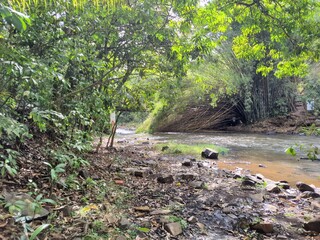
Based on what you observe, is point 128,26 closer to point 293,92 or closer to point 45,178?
point 45,178

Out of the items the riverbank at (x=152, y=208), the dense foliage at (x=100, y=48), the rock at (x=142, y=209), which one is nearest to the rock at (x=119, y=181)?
the riverbank at (x=152, y=208)

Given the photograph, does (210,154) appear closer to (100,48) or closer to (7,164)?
(100,48)

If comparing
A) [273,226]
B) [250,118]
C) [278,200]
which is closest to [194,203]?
[273,226]

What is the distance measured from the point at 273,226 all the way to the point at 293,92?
14487mm

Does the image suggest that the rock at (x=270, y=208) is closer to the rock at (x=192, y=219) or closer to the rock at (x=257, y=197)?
the rock at (x=257, y=197)

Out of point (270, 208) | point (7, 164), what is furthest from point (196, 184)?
point (7, 164)

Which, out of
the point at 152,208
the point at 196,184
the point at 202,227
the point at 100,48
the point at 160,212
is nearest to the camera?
the point at 202,227

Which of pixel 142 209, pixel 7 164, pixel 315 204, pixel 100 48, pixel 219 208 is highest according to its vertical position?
pixel 100 48

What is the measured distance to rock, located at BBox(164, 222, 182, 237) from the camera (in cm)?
213

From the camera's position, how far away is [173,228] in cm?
216

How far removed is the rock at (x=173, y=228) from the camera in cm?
213

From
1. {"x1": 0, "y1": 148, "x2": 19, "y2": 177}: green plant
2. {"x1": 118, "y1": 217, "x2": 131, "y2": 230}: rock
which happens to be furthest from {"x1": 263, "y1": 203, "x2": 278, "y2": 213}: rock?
{"x1": 0, "y1": 148, "x2": 19, "y2": 177}: green plant

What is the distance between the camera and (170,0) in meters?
3.38

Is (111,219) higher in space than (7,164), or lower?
lower
